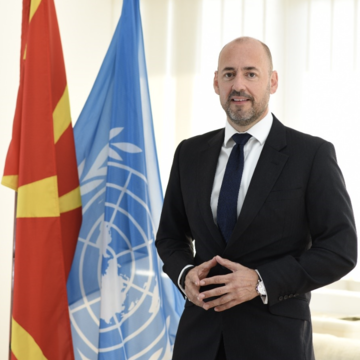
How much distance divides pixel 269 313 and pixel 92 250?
1.06 m

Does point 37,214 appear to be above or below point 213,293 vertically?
above

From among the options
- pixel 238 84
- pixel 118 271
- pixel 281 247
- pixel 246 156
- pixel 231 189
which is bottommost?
pixel 118 271

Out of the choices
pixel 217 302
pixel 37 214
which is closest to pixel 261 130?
pixel 217 302

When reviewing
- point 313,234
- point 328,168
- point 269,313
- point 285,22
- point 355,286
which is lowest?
point 355,286

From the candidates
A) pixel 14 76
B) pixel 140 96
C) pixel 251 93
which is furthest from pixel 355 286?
pixel 14 76

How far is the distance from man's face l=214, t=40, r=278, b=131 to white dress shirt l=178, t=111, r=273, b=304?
26 millimetres

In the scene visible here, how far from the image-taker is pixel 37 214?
2.20m

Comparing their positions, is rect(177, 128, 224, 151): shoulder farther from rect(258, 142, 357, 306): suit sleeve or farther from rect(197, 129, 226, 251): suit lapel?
rect(258, 142, 357, 306): suit sleeve

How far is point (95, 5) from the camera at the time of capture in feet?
12.4

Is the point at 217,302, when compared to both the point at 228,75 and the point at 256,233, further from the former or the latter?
the point at 228,75

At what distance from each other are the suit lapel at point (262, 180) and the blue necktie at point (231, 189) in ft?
0.16

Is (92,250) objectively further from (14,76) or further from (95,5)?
(95,5)

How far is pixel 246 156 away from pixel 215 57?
2.20 m

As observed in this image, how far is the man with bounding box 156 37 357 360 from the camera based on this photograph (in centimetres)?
142
